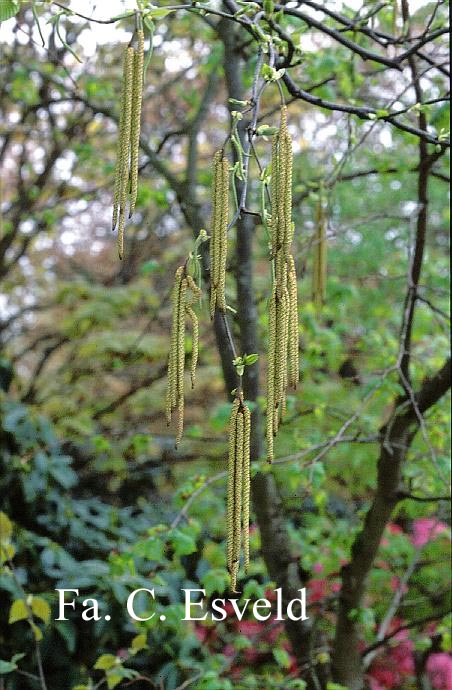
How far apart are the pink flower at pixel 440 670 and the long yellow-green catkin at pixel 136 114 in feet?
9.70

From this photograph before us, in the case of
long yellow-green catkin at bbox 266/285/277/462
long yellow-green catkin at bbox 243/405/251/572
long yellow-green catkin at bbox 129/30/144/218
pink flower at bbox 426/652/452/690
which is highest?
long yellow-green catkin at bbox 129/30/144/218

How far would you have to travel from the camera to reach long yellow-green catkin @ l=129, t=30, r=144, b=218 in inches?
36.7

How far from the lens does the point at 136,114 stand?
0.96m

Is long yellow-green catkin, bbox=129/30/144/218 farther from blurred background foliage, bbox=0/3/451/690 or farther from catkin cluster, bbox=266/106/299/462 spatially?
blurred background foliage, bbox=0/3/451/690

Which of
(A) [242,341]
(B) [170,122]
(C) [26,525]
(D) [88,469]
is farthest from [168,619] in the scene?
(B) [170,122]

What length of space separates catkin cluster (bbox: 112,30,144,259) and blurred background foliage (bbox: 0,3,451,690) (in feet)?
2.37

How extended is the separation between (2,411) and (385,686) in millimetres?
1932

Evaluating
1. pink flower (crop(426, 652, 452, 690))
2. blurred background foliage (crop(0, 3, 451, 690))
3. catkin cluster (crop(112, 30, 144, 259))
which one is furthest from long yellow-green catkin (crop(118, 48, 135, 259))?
pink flower (crop(426, 652, 452, 690))

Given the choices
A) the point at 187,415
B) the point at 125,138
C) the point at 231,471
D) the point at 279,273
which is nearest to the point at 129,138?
the point at 125,138

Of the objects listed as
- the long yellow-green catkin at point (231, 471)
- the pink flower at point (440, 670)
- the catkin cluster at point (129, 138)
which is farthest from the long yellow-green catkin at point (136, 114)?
the pink flower at point (440, 670)

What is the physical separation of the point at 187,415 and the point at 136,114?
3869 millimetres

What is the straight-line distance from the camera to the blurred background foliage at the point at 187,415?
2.32 metres

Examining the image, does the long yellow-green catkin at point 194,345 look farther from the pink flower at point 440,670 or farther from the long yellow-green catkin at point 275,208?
the pink flower at point 440,670

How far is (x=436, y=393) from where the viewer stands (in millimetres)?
2049
